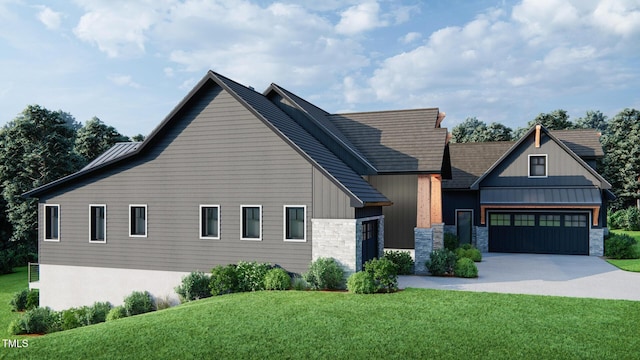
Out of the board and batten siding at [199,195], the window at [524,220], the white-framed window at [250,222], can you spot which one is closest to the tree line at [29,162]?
Result: the board and batten siding at [199,195]

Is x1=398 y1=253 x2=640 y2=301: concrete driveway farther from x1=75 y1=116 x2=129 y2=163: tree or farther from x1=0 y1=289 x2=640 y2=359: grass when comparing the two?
x1=75 y1=116 x2=129 y2=163: tree

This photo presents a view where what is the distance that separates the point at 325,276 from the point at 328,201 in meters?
2.66

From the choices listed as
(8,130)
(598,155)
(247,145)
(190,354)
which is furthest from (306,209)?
(8,130)

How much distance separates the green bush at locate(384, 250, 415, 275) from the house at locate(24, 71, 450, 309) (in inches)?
28.9

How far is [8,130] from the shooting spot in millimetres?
33438

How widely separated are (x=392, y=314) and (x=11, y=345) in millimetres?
9403

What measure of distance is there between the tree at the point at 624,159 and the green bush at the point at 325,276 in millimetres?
43186

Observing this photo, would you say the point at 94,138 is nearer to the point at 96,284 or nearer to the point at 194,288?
the point at 96,284

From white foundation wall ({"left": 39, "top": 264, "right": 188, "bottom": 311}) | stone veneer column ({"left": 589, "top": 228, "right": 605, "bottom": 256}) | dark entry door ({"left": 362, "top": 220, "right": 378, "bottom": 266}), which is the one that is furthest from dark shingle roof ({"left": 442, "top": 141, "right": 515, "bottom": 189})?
white foundation wall ({"left": 39, "top": 264, "right": 188, "bottom": 311})

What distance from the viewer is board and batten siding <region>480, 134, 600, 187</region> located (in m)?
26.7

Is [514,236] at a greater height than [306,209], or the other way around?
[306,209]

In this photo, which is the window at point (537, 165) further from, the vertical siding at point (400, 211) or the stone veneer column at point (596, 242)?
the vertical siding at point (400, 211)

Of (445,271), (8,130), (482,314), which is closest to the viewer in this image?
(482,314)

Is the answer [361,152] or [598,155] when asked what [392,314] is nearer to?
[361,152]
